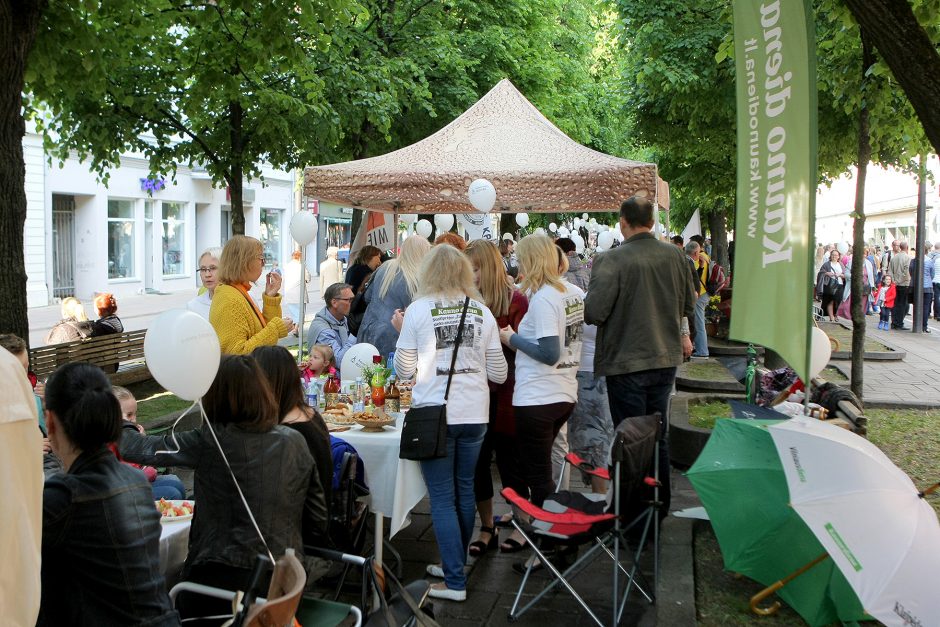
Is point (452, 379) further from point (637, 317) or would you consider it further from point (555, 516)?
point (637, 317)

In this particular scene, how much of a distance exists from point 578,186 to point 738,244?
18.4 ft

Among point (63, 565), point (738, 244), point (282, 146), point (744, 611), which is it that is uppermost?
point (282, 146)

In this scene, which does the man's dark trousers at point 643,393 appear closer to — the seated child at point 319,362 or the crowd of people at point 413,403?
the crowd of people at point 413,403

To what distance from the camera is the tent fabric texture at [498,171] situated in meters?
9.54

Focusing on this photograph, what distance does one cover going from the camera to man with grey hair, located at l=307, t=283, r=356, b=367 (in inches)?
271

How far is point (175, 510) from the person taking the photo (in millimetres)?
3867

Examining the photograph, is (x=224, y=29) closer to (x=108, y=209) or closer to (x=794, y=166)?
(x=794, y=166)

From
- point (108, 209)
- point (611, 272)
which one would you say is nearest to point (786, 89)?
point (611, 272)

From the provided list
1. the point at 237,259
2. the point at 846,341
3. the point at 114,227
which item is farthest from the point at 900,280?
the point at 114,227

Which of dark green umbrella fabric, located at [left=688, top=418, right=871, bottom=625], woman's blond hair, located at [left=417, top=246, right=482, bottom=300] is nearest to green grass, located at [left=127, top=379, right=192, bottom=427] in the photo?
woman's blond hair, located at [left=417, top=246, right=482, bottom=300]

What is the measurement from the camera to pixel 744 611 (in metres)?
4.29

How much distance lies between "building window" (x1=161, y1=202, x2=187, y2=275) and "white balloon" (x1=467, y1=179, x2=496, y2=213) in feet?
81.1

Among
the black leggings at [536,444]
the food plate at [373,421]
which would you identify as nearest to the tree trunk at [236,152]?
the food plate at [373,421]

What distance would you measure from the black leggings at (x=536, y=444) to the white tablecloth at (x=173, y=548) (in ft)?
6.97
